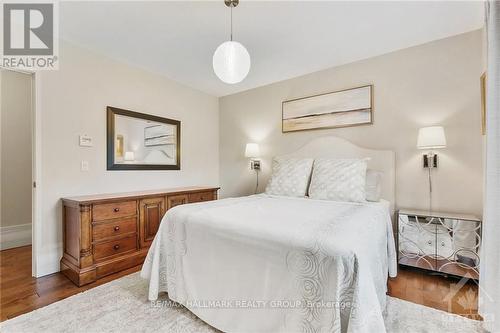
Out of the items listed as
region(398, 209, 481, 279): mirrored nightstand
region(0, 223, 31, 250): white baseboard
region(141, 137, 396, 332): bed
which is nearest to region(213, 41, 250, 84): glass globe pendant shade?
region(141, 137, 396, 332): bed

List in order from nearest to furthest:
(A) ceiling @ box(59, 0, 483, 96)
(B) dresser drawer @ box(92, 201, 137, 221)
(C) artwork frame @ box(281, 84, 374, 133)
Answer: (A) ceiling @ box(59, 0, 483, 96)
(B) dresser drawer @ box(92, 201, 137, 221)
(C) artwork frame @ box(281, 84, 374, 133)

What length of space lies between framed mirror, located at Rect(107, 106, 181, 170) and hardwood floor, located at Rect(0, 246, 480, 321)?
4.35 ft

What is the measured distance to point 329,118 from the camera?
124 inches

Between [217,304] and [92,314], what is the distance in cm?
98

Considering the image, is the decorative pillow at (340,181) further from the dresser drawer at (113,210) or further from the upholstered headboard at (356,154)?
the dresser drawer at (113,210)

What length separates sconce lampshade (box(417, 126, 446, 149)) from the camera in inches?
88.5

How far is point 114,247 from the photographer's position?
8.00 ft

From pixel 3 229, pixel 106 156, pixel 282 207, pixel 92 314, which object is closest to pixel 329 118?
pixel 282 207

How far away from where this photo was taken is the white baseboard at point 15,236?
3166 millimetres

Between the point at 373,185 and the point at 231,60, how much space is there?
190 cm

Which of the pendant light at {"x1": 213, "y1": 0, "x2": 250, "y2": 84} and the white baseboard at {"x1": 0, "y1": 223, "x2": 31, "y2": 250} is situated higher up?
the pendant light at {"x1": 213, "y1": 0, "x2": 250, "y2": 84}

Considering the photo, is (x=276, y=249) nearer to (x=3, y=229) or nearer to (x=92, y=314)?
(x=92, y=314)

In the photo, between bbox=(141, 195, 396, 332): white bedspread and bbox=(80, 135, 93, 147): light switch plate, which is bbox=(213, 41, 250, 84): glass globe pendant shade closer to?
bbox=(141, 195, 396, 332): white bedspread

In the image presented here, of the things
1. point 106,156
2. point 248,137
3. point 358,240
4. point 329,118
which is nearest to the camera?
point 358,240
